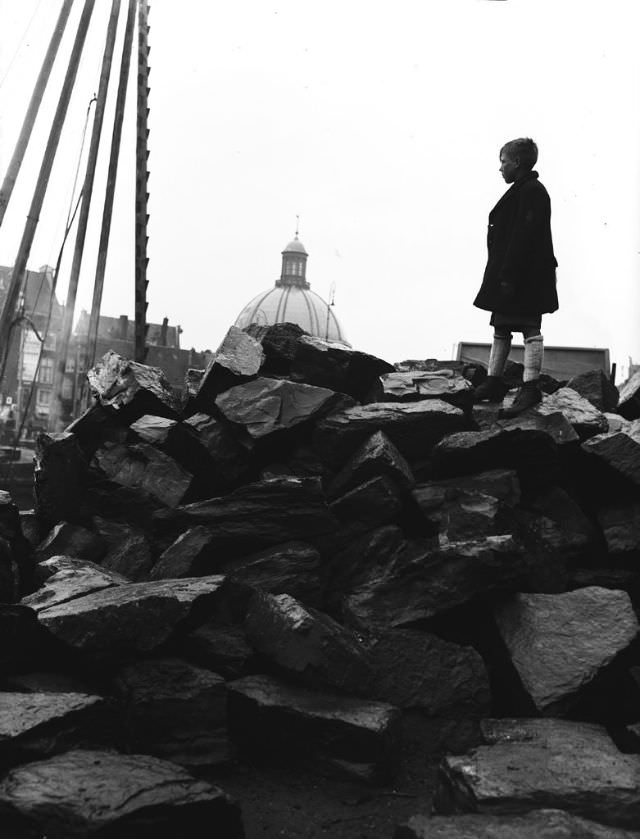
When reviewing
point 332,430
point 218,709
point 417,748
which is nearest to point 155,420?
point 332,430

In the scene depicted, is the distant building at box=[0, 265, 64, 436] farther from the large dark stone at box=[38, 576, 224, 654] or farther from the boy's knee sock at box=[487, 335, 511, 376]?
the large dark stone at box=[38, 576, 224, 654]

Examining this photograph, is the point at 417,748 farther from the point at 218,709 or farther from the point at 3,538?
the point at 3,538

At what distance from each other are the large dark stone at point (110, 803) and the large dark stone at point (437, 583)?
1754 mm

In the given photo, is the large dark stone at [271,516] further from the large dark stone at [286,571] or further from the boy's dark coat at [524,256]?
the boy's dark coat at [524,256]

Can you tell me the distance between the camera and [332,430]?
6.51m

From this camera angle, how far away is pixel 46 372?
2842 inches

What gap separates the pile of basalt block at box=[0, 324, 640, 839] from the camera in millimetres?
3557

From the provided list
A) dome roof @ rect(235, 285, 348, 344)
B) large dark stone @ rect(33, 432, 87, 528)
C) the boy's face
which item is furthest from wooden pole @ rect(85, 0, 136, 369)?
dome roof @ rect(235, 285, 348, 344)

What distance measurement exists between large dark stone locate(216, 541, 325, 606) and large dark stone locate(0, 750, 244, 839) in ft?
5.95

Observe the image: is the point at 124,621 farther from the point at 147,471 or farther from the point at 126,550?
the point at 147,471

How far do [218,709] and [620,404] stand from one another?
5.21 meters

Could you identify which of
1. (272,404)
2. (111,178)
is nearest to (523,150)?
(272,404)

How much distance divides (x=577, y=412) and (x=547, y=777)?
12.4ft

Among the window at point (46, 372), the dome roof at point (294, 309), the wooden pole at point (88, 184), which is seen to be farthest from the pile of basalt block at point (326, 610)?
the dome roof at point (294, 309)
